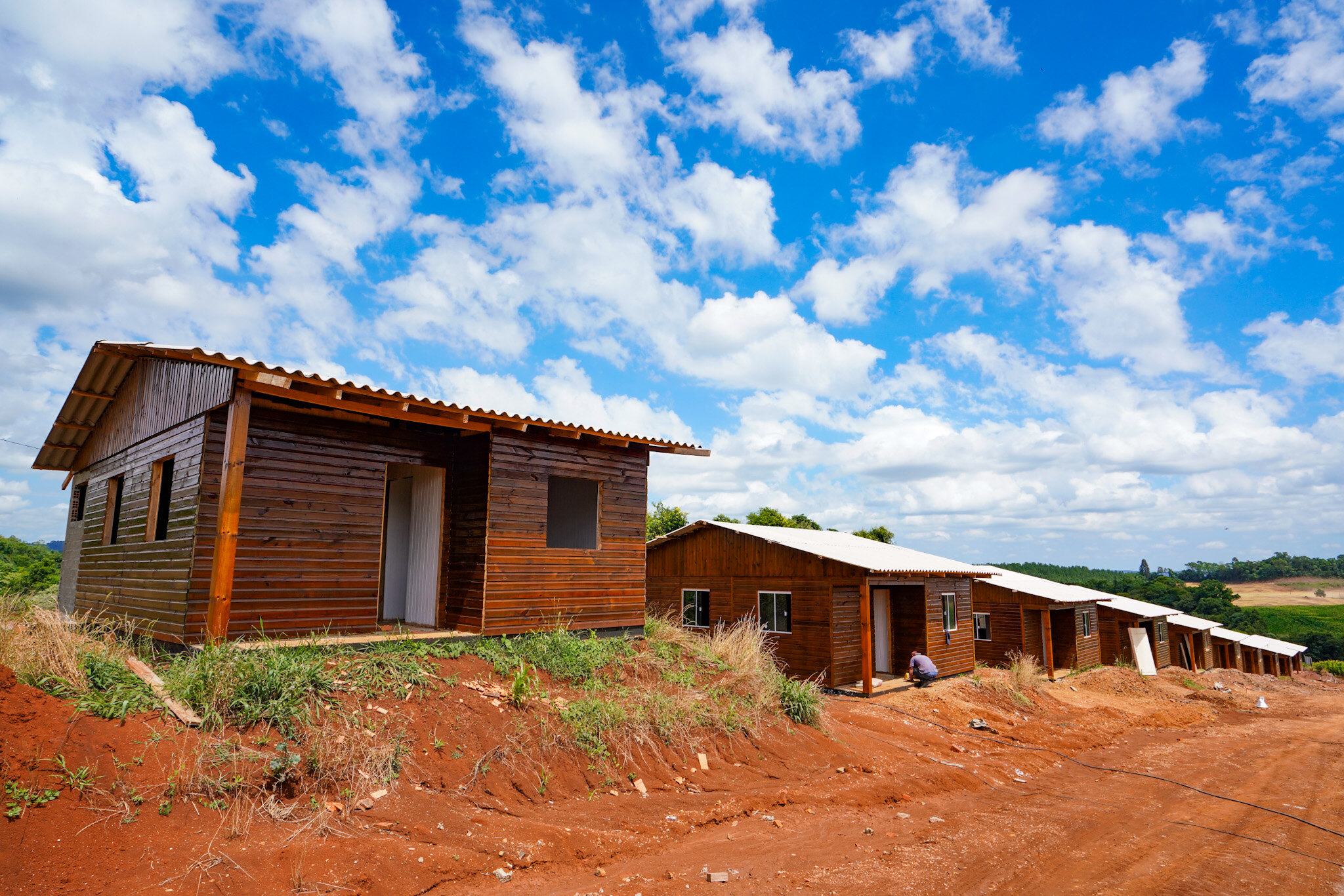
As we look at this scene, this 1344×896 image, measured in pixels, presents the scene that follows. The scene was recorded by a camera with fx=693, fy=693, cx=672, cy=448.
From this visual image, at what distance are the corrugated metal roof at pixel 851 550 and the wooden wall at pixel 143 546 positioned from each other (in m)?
11.6

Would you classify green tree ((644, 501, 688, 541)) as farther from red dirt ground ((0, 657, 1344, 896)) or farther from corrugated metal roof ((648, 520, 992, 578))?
red dirt ground ((0, 657, 1344, 896))

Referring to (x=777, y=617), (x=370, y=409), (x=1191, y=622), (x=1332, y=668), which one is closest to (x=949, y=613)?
(x=777, y=617)

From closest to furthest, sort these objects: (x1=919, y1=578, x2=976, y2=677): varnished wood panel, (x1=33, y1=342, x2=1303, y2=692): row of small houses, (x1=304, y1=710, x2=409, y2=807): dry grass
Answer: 1. (x1=304, y1=710, x2=409, y2=807): dry grass
2. (x1=33, y1=342, x2=1303, y2=692): row of small houses
3. (x1=919, y1=578, x2=976, y2=677): varnished wood panel

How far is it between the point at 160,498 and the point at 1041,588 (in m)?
24.5

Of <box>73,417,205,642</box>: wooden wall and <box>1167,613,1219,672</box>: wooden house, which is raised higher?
<box>73,417,205,642</box>: wooden wall

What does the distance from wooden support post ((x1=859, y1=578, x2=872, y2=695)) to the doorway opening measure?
8.97m

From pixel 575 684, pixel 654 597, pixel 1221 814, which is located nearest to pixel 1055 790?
pixel 1221 814

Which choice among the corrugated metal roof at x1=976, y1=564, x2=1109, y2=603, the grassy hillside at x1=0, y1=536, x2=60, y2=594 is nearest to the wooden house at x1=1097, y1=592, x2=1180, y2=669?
the corrugated metal roof at x1=976, y1=564, x2=1109, y2=603

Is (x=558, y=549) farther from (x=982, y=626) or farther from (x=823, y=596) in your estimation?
(x=982, y=626)

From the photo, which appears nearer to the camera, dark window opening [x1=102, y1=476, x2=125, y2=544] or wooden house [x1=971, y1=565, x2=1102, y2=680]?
dark window opening [x1=102, y1=476, x2=125, y2=544]

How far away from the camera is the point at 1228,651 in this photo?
35.9 m

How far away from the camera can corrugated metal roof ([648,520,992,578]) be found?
Result: 16016 mm

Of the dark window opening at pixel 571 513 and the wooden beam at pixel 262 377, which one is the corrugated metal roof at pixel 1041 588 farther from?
the wooden beam at pixel 262 377

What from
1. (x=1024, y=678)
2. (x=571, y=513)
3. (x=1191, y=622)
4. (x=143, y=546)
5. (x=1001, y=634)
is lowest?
(x=1024, y=678)
